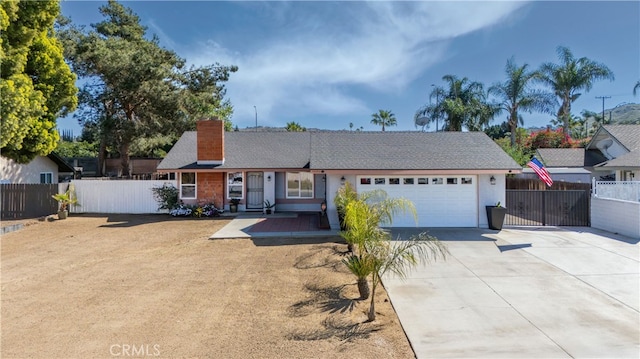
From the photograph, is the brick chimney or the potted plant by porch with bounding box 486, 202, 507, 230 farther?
the brick chimney

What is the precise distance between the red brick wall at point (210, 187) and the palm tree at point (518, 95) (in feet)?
99.3

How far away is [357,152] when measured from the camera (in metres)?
14.6

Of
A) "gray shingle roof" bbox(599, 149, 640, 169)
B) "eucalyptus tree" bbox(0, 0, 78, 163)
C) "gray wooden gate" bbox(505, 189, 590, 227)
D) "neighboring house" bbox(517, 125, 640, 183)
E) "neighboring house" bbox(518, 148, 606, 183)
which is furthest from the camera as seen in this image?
"neighboring house" bbox(518, 148, 606, 183)

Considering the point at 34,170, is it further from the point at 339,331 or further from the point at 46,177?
the point at 339,331

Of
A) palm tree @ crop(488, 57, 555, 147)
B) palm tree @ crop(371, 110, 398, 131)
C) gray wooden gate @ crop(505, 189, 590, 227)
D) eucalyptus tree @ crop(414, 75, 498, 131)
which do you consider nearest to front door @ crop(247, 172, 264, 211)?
gray wooden gate @ crop(505, 189, 590, 227)

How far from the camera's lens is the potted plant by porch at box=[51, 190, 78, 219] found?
15586 millimetres

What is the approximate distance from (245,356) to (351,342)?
146 cm

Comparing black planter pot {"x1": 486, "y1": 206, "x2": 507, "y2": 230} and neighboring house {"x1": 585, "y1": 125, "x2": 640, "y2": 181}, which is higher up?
neighboring house {"x1": 585, "y1": 125, "x2": 640, "y2": 181}

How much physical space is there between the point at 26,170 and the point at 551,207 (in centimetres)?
2815

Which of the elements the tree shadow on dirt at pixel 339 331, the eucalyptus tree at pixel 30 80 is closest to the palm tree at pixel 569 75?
the tree shadow on dirt at pixel 339 331

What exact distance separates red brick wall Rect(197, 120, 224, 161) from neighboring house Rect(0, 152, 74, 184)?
10712 mm

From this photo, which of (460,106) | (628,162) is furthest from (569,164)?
(460,106)

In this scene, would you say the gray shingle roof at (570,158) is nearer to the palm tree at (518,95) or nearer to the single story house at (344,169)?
the palm tree at (518,95)

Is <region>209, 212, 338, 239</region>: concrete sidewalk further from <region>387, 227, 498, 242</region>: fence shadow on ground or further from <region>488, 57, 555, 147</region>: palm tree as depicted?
<region>488, 57, 555, 147</region>: palm tree
